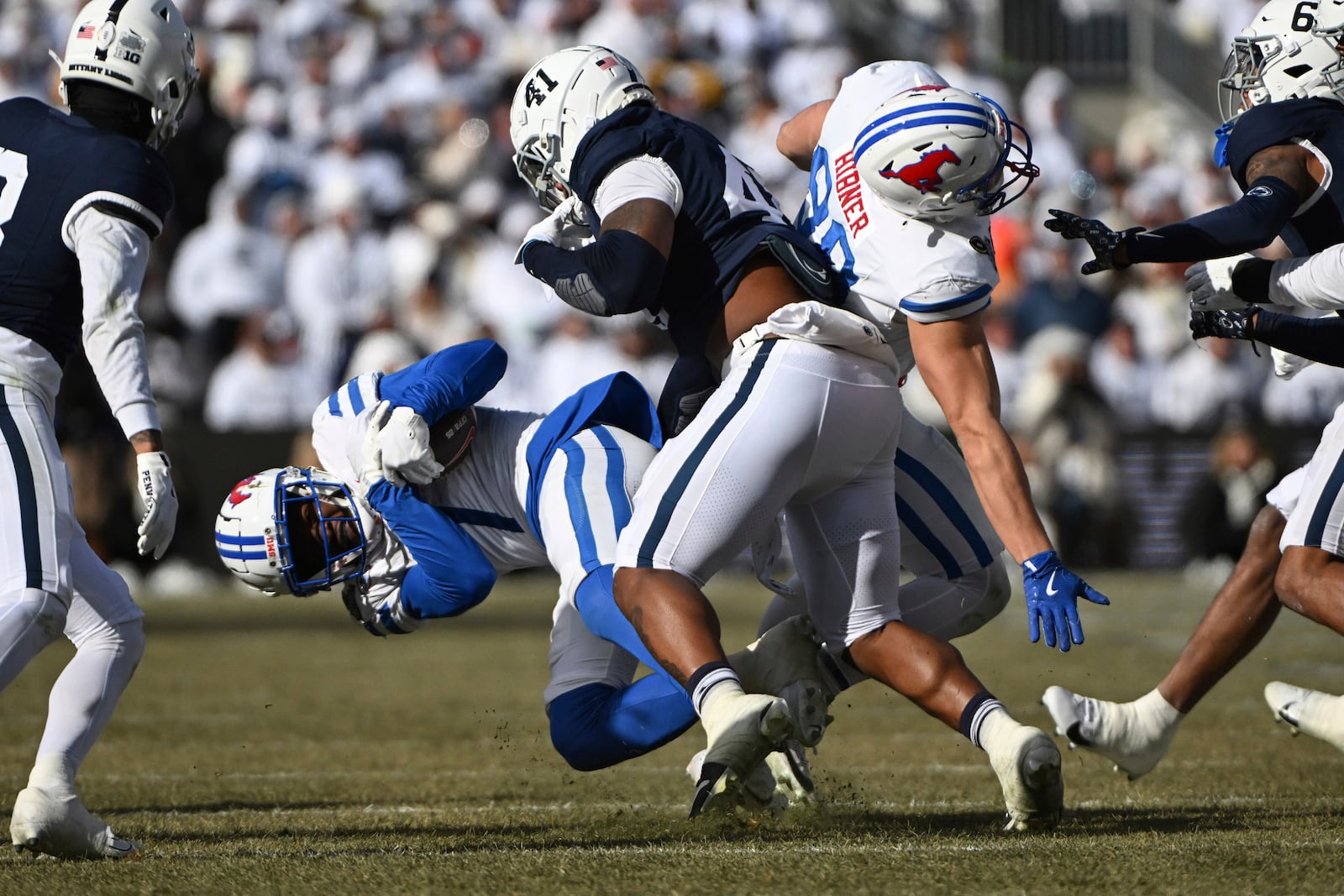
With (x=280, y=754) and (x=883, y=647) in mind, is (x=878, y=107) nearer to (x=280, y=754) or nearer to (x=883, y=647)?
(x=883, y=647)

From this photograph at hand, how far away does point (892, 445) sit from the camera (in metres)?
4.25

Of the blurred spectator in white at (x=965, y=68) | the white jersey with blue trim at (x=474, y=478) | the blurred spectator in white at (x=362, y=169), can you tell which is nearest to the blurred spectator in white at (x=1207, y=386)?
the blurred spectator in white at (x=965, y=68)

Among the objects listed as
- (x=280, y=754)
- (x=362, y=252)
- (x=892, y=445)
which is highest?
(x=892, y=445)

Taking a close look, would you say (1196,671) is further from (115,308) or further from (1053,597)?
(115,308)

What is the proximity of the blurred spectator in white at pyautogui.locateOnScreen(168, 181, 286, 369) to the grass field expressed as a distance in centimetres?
408

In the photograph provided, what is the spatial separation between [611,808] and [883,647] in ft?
2.92

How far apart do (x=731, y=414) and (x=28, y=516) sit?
1461 millimetres

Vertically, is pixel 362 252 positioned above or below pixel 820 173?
below

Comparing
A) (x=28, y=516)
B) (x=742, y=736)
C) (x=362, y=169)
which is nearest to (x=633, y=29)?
(x=362, y=169)

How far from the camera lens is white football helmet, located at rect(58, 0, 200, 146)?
4.21m

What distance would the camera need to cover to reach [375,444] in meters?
4.35

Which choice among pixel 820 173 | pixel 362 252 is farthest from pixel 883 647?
pixel 362 252

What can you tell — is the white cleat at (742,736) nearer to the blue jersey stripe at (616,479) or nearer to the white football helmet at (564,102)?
the blue jersey stripe at (616,479)

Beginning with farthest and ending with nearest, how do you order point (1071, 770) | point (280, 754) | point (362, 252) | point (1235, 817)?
point (362, 252)
point (280, 754)
point (1071, 770)
point (1235, 817)
